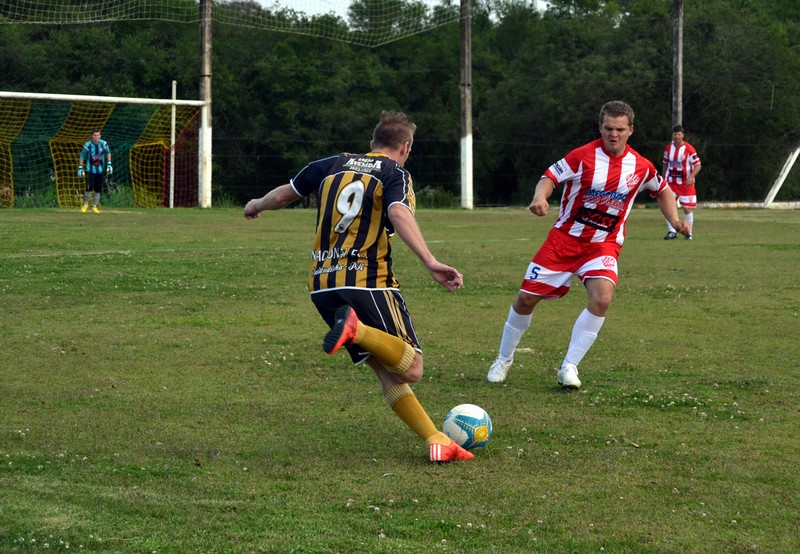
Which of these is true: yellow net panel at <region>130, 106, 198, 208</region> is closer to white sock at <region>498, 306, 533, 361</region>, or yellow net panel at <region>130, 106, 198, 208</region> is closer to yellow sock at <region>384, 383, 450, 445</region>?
white sock at <region>498, 306, 533, 361</region>

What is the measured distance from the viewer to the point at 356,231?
571cm

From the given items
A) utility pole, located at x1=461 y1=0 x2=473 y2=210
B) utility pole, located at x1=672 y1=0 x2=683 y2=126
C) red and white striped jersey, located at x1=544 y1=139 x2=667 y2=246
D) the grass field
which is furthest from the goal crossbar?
red and white striped jersey, located at x1=544 y1=139 x2=667 y2=246

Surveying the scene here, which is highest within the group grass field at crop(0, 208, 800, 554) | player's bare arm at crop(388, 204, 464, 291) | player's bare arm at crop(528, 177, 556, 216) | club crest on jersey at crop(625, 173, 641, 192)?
club crest on jersey at crop(625, 173, 641, 192)

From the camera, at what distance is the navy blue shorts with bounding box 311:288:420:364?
5699 mm

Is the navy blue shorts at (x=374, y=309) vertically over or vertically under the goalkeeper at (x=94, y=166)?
under

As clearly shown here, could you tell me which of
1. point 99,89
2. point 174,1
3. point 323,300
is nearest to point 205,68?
point 174,1

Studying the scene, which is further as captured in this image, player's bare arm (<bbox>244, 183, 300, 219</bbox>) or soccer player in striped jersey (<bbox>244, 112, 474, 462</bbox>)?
player's bare arm (<bbox>244, 183, 300, 219</bbox>)

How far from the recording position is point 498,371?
7.80m

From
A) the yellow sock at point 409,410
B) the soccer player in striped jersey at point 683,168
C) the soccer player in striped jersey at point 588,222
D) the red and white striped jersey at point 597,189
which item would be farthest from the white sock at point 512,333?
the soccer player in striped jersey at point 683,168

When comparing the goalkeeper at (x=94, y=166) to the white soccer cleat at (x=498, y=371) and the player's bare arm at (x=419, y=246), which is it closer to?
the white soccer cleat at (x=498, y=371)

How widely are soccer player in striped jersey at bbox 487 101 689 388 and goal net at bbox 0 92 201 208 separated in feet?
77.1

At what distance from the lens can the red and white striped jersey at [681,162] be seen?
2239 centimetres

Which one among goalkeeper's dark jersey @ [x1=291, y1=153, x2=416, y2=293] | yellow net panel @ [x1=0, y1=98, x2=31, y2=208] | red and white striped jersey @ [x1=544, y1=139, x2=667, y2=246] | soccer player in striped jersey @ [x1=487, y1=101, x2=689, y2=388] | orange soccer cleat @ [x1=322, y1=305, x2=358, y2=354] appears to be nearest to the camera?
orange soccer cleat @ [x1=322, y1=305, x2=358, y2=354]

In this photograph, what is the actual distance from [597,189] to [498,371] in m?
1.45
